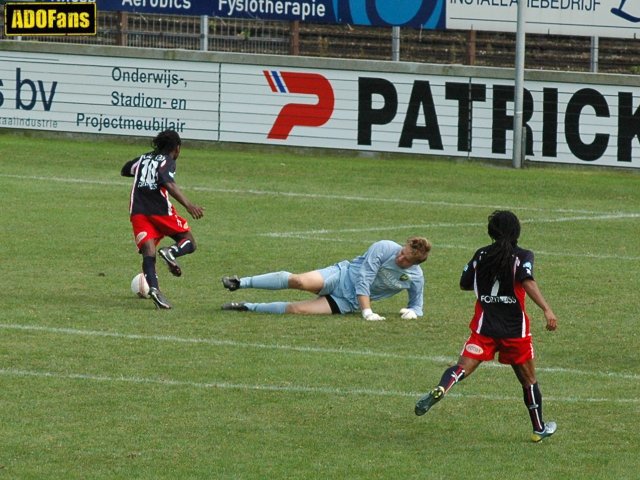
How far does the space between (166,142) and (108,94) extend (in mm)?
16865

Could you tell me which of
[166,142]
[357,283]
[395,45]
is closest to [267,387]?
[357,283]

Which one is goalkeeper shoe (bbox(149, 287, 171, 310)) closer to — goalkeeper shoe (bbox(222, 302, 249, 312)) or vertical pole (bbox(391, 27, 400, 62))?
goalkeeper shoe (bbox(222, 302, 249, 312))

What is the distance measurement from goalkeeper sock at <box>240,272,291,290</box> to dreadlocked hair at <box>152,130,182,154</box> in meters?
1.48

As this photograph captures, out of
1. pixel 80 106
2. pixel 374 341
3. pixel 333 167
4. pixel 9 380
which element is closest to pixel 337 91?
pixel 333 167

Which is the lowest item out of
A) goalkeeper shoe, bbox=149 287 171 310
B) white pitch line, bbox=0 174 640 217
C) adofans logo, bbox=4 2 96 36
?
goalkeeper shoe, bbox=149 287 171 310

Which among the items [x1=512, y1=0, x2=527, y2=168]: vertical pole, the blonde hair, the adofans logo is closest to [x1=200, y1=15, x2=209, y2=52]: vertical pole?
the adofans logo

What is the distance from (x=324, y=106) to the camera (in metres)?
30.1

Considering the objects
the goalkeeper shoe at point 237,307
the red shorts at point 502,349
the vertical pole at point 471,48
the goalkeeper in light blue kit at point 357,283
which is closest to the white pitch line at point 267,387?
the red shorts at point 502,349

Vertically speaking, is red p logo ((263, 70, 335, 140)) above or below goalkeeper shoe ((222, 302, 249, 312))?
above

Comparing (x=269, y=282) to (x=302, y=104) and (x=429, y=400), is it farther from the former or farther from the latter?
(x=302, y=104)

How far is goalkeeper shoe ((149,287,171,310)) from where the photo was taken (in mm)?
14544

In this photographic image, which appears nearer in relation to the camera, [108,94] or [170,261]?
[170,261]

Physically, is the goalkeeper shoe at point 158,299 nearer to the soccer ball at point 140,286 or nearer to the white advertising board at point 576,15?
the soccer ball at point 140,286

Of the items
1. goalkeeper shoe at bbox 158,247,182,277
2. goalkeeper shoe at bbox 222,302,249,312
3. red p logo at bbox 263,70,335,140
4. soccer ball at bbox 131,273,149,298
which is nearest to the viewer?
goalkeeper shoe at bbox 158,247,182,277
